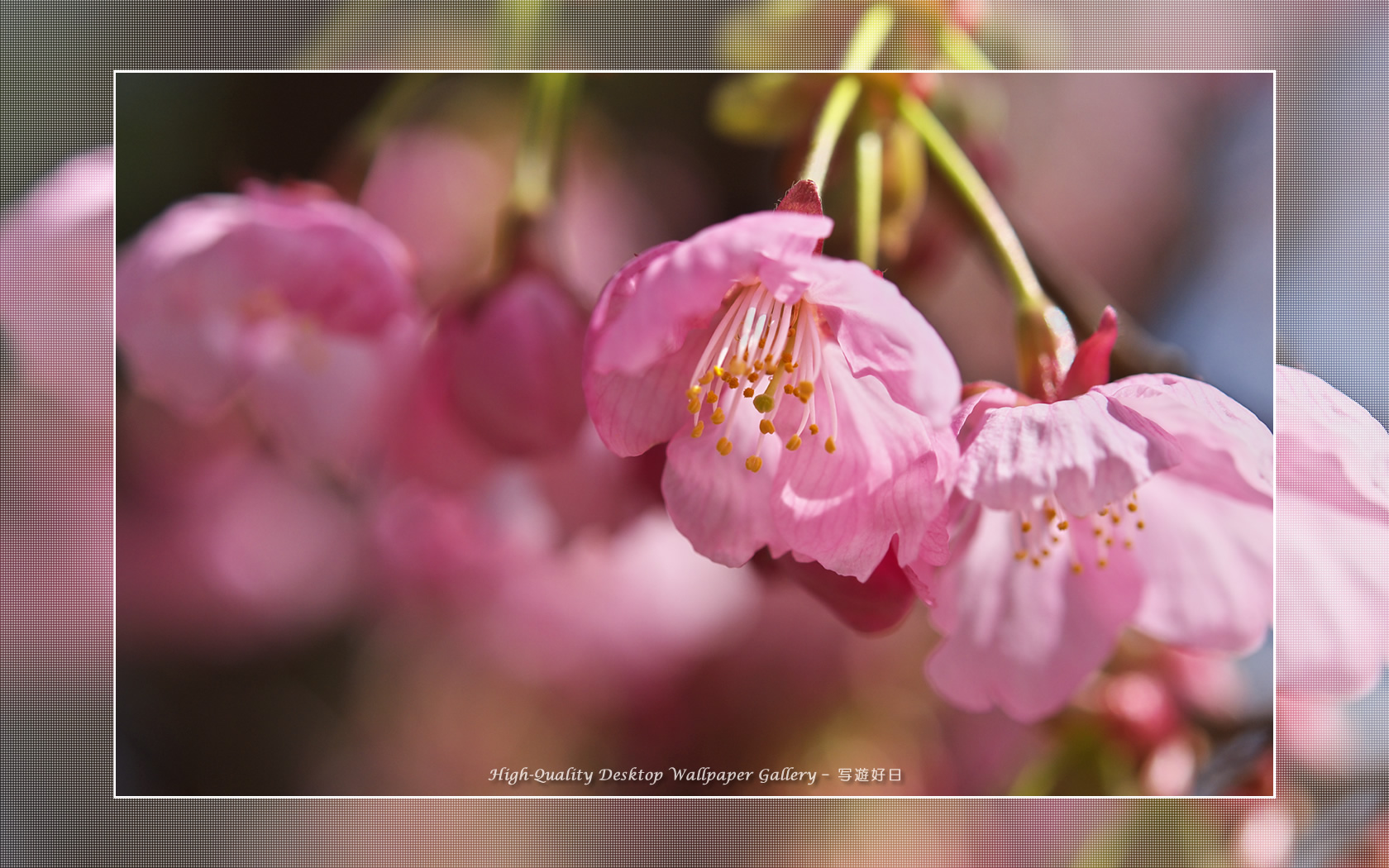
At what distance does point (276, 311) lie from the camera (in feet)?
2.06

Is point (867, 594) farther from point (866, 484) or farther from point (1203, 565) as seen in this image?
point (1203, 565)

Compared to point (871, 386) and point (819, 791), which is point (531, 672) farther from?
point (871, 386)

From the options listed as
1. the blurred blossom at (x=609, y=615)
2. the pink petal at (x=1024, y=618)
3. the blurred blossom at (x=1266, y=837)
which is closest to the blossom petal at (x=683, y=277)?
the pink petal at (x=1024, y=618)

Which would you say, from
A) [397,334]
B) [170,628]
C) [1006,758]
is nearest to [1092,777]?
[1006,758]

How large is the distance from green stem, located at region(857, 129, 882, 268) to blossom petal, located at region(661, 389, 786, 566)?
13 cm

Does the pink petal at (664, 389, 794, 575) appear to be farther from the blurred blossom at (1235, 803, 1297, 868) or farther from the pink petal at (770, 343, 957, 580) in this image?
the blurred blossom at (1235, 803, 1297, 868)

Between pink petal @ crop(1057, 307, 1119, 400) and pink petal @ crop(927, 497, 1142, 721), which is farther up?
pink petal @ crop(1057, 307, 1119, 400)

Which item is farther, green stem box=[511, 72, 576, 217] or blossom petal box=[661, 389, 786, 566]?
green stem box=[511, 72, 576, 217]

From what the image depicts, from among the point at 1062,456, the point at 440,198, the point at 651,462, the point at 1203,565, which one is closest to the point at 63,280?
the point at 440,198

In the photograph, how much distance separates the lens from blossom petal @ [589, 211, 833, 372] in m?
0.46

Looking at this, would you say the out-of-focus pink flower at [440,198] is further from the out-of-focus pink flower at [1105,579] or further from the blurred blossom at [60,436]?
the out-of-focus pink flower at [1105,579]

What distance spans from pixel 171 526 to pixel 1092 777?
2.55 ft

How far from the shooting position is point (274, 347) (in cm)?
66

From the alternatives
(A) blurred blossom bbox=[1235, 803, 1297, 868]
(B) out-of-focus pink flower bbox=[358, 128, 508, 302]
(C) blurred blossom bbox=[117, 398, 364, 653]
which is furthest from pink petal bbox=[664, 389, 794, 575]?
(A) blurred blossom bbox=[1235, 803, 1297, 868]
